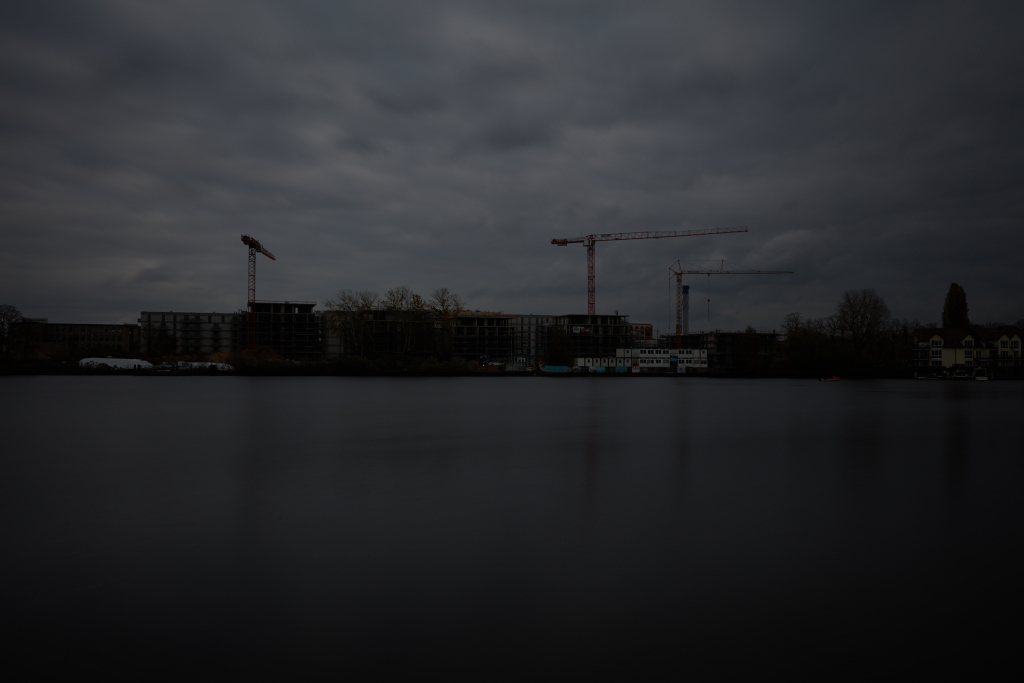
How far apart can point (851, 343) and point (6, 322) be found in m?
89.0

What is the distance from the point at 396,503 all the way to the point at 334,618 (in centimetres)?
284

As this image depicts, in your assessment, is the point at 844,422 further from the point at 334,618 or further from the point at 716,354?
the point at 716,354

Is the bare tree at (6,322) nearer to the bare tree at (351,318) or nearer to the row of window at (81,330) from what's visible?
the bare tree at (351,318)

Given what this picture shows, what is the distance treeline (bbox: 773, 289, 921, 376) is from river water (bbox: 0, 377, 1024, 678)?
198ft

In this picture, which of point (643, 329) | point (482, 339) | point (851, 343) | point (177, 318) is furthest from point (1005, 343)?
point (177, 318)

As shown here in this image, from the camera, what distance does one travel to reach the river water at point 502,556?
325cm

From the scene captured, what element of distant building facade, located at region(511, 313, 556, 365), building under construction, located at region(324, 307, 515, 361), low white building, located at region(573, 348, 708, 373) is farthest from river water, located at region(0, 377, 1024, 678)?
distant building facade, located at region(511, 313, 556, 365)

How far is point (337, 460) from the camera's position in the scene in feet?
30.2

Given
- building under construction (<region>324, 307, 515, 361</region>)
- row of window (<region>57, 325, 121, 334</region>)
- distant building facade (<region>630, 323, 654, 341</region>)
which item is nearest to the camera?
building under construction (<region>324, 307, 515, 361</region>)

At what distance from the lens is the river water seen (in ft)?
10.7

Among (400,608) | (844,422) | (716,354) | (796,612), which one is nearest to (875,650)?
(796,612)

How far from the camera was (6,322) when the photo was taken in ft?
178

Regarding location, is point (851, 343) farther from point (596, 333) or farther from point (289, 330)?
point (289, 330)

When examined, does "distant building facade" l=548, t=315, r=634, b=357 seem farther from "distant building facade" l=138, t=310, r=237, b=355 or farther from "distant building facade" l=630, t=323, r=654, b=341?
"distant building facade" l=630, t=323, r=654, b=341
